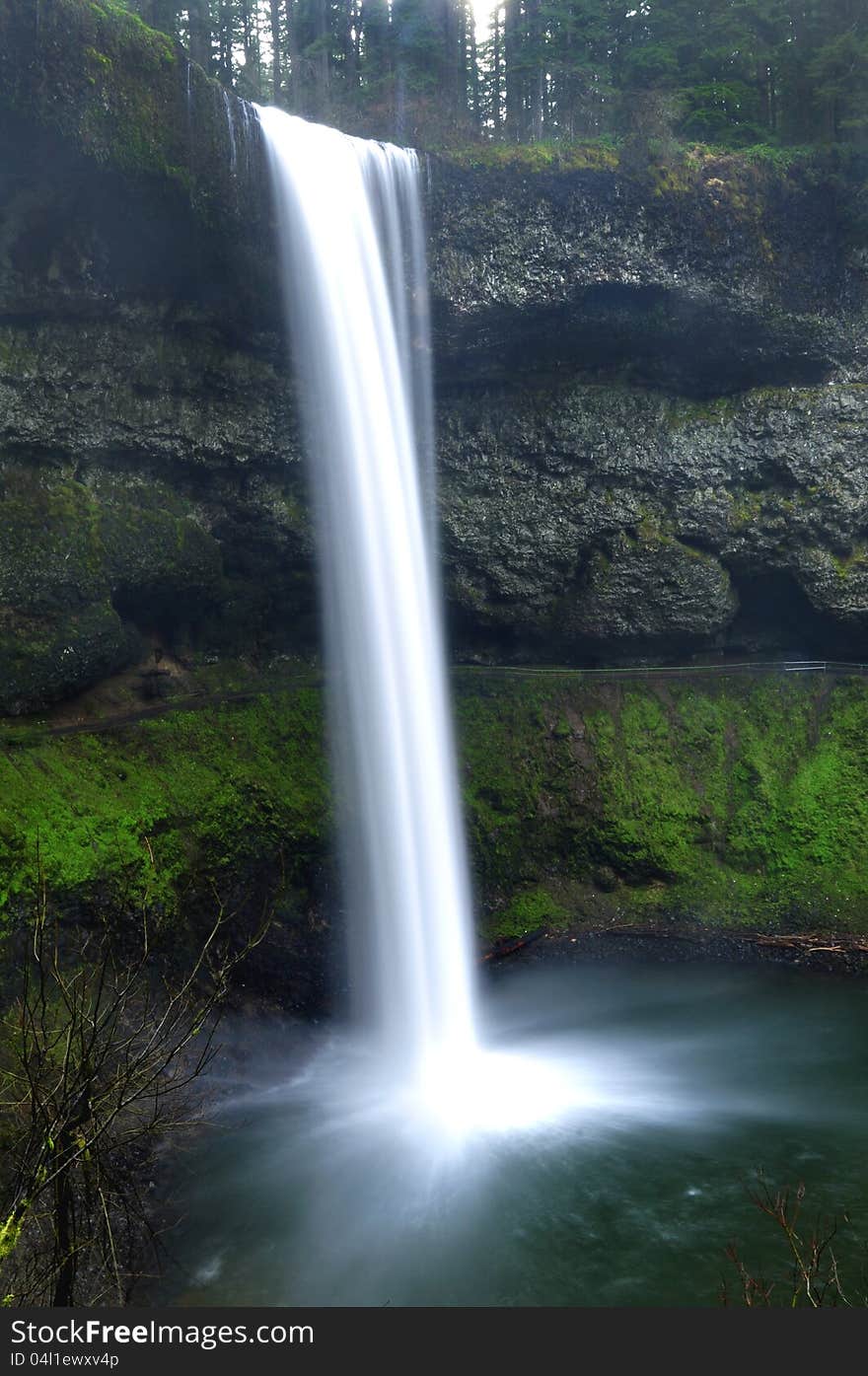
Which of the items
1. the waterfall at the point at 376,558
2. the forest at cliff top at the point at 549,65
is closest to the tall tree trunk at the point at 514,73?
the forest at cliff top at the point at 549,65

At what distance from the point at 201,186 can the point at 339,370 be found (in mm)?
4626

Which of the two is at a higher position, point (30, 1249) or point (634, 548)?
point (634, 548)

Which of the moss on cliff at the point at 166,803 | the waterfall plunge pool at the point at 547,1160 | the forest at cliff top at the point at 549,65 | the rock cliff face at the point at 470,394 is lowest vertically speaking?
the waterfall plunge pool at the point at 547,1160

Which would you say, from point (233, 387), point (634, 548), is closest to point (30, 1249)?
point (233, 387)

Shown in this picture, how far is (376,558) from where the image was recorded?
2302 centimetres

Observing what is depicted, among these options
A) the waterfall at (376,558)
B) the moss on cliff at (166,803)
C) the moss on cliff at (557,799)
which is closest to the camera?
the moss on cliff at (166,803)

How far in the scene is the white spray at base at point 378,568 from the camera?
21.4 metres

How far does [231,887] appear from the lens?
21.3m

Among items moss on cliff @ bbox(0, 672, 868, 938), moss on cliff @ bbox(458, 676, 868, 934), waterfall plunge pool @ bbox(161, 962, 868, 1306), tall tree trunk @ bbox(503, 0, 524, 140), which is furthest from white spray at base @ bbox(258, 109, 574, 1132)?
tall tree trunk @ bbox(503, 0, 524, 140)

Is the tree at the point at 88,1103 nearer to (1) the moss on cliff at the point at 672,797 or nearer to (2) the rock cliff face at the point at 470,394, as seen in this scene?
(2) the rock cliff face at the point at 470,394

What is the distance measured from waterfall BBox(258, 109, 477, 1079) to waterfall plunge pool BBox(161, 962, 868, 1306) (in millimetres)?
2163

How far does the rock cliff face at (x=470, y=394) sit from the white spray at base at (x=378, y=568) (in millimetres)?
1013

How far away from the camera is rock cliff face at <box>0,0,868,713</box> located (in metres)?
20.1

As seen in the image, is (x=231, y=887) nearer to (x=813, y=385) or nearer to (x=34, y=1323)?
(x=34, y=1323)
